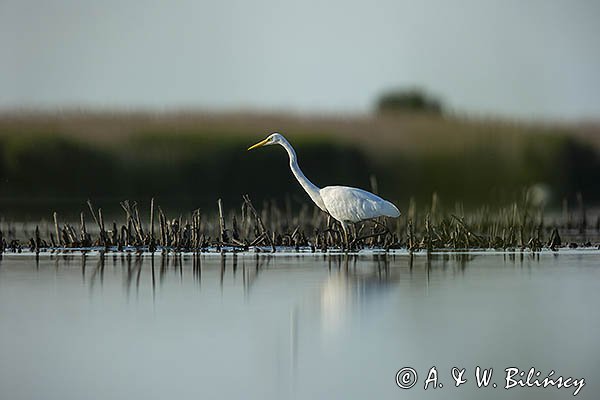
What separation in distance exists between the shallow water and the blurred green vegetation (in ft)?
28.0

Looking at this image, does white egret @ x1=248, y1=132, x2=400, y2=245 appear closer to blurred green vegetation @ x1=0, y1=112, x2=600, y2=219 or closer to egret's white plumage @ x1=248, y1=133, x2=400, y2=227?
egret's white plumage @ x1=248, y1=133, x2=400, y2=227

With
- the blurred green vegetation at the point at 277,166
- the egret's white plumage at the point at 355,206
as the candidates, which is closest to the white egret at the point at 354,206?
the egret's white plumage at the point at 355,206

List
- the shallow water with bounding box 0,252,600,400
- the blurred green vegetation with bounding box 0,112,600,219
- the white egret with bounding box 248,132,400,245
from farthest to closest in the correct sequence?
the blurred green vegetation with bounding box 0,112,600,219 → the white egret with bounding box 248,132,400,245 → the shallow water with bounding box 0,252,600,400

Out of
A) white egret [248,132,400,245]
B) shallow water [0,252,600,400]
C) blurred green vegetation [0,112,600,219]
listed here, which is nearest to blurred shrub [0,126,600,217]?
blurred green vegetation [0,112,600,219]

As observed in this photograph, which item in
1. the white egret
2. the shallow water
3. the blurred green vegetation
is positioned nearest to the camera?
the shallow water

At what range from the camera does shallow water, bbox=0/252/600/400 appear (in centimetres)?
600

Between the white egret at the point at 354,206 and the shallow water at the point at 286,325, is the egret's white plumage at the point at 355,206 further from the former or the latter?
the shallow water at the point at 286,325

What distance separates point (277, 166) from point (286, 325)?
532 inches

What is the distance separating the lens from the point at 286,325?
7.29 meters

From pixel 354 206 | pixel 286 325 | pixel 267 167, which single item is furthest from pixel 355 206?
pixel 267 167

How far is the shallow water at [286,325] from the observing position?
19.7ft

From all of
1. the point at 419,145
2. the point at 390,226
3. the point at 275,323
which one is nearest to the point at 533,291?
the point at 275,323

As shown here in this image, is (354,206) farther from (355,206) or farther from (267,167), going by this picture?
(267,167)

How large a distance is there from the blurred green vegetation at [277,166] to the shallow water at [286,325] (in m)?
8.52
